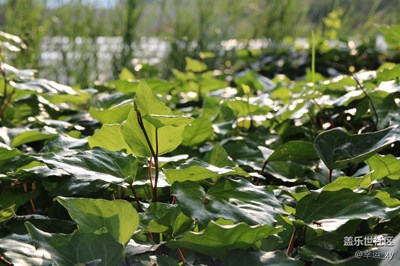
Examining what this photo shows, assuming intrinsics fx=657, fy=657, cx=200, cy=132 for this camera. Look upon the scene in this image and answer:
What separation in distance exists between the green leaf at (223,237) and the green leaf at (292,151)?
0.44 m

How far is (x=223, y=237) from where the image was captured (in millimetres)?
899

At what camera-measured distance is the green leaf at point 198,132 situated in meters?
1.53

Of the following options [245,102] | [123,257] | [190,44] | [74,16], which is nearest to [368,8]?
[190,44]

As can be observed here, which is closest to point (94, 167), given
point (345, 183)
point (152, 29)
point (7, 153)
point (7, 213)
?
point (7, 213)

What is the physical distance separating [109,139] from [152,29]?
5.18 m

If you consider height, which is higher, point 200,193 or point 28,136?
point 200,193

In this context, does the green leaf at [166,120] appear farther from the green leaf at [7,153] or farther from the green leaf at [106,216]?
the green leaf at [7,153]

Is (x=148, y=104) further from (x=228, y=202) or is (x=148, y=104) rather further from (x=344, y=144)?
(x=344, y=144)

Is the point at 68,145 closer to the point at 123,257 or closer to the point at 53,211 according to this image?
the point at 53,211

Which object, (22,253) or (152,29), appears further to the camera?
(152,29)

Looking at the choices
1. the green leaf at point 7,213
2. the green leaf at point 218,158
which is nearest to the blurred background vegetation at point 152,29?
the green leaf at point 218,158

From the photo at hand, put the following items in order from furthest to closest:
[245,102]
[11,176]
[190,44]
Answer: [190,44]
[245,102]
[11,176]

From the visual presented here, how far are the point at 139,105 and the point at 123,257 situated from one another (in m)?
0.31

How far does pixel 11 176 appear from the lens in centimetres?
126
